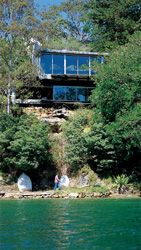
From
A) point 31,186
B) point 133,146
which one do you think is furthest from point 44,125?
point 133,146

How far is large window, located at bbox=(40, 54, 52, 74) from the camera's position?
34.4 metres

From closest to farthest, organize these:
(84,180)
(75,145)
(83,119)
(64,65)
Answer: (84,180), (75,145), (83,119), (64,65)

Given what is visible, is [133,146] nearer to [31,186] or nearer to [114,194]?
[114,194]

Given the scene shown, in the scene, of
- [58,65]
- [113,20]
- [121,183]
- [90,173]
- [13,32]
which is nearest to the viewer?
[121,183]

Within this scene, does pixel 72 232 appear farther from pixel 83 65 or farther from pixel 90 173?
pixel 83 65

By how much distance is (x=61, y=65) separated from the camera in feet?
114

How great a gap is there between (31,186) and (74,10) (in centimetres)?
2871

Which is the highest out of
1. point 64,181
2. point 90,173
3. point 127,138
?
point 127,138

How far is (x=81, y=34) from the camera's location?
51.2 meters

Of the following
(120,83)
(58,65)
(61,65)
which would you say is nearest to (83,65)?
(61,65)

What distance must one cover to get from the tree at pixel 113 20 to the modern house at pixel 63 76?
2.97 meters

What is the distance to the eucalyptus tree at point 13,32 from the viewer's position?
31.4 m

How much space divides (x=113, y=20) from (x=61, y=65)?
6918mm

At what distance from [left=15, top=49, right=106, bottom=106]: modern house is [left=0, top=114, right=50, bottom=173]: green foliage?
5.97 metres
